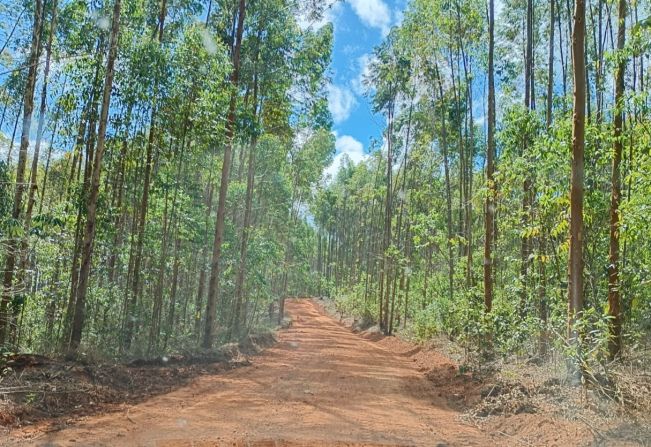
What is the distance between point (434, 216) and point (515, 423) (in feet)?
35.4

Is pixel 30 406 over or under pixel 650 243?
under

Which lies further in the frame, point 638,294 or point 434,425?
point 638,294

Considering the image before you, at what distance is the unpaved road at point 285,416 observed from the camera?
228 inches

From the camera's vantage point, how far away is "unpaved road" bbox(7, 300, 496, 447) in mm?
5801

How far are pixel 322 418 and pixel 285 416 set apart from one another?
0.52 m

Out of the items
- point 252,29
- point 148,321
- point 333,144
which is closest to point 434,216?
point 252,29

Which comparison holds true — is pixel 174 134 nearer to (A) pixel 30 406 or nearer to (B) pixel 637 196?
(A) pixel 30 406

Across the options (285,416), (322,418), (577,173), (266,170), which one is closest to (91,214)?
(285,416)

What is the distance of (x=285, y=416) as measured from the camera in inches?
282

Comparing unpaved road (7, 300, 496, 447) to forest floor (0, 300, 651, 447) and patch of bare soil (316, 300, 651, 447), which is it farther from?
patch of bare soil (316, 300, 651, 447)

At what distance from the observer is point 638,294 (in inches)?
333

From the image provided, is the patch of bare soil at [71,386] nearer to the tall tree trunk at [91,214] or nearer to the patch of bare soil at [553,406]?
the tall tree trunk at [91,214]

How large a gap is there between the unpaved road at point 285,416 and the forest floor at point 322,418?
1cm

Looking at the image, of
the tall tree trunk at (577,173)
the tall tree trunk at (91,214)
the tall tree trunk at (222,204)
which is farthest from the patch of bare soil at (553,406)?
the tall tree trunk at (91,214)
